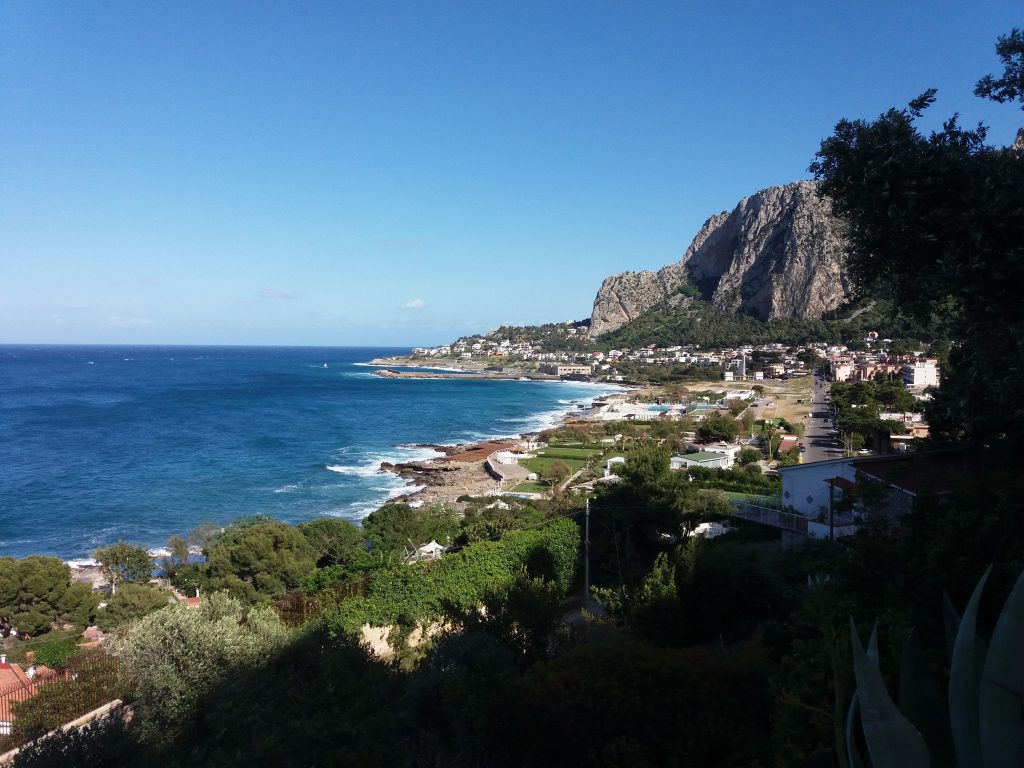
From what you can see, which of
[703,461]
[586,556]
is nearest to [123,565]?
[586,556]

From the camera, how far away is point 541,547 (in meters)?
13.9

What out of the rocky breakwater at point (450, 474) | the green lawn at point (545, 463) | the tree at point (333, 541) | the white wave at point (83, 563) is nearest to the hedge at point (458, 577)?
the tree at point (333, 541)

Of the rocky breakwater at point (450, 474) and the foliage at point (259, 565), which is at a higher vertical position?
the foliage at point (259, 565)

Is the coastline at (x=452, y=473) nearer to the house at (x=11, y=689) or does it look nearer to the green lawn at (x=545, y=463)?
the green lawn at (x=545, y=463)

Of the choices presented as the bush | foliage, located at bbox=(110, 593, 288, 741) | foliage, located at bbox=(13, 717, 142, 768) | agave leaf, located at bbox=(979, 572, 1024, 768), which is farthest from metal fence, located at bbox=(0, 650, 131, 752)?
agave leaf, located at bbox=(979, 572, 1024, 768)

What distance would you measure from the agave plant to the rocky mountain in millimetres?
94302

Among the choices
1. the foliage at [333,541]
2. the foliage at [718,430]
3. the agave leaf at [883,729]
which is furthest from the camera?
the foliage at [718,430]

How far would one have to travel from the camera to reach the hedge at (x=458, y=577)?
37.4ft

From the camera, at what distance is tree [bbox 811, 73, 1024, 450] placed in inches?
253

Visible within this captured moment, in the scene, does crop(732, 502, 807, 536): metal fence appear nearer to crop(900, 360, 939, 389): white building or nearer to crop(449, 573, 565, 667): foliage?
crop(449, 573, 565, 667): foliage

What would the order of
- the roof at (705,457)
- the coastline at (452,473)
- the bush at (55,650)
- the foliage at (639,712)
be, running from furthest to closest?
the coastline at (452,473) → the roof at (705,457) → the bush at (55,650) → the foliage at (639,712)

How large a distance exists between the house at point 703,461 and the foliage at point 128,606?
18819mm

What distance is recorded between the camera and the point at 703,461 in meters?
28.0

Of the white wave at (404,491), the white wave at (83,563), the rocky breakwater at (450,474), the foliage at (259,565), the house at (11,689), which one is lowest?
the white wave at (83,563)
